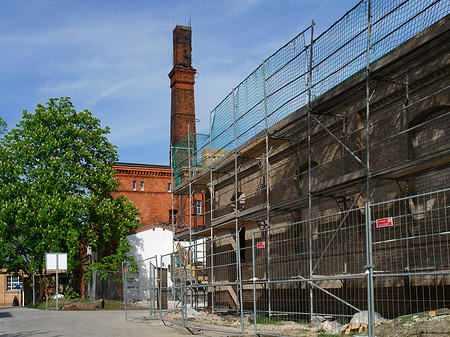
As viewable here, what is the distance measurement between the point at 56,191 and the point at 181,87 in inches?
649

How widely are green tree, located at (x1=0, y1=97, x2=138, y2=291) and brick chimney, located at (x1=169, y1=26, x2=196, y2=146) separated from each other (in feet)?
30.3

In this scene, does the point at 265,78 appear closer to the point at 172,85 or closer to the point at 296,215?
the point at 296,215

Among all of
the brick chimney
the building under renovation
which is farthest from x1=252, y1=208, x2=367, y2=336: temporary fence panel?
the brick chimney

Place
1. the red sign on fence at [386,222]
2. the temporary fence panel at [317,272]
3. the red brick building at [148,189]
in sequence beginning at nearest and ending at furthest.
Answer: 1. the red sign on fence at [386,222]
2. the temporary fence panel at [317,272]
3. the red brick building at [148,189]

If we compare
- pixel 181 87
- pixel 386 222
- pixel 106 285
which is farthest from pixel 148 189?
pixel 386 222

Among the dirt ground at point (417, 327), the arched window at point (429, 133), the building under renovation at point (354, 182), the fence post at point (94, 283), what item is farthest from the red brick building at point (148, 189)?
the dirt ground at point (417, 327)

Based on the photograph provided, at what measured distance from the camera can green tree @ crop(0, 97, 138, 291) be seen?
101 ft

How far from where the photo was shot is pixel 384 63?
11.8 m

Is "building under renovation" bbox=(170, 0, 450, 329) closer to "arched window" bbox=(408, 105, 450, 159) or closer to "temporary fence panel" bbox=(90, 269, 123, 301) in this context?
"arched window" bbox=(408, 105, 450, 159)

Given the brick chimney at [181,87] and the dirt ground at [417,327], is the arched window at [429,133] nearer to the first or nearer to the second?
the dirt ground at [417,327]

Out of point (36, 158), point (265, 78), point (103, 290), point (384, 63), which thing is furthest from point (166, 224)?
point (384, 63)

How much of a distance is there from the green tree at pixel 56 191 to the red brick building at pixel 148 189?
882cm

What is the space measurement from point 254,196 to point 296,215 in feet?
12.0

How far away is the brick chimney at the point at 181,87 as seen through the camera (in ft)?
142
